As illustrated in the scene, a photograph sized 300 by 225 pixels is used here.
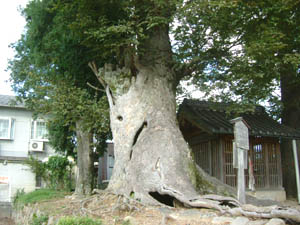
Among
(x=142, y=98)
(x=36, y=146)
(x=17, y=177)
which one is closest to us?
(x=142, y=98)

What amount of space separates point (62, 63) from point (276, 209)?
10003mm

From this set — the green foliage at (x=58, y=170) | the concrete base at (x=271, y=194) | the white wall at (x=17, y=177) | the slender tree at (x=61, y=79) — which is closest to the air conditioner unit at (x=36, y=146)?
the white wall at (x=17, y=177)

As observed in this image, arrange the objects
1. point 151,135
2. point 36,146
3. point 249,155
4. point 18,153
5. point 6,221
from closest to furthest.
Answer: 1. point 151,135
2. point 249,155
3. point 6,221
4. point 36,146
5. point 18,153

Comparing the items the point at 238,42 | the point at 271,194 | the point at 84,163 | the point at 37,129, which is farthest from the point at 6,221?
the point at 238,42

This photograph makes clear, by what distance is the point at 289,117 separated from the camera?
15523 millimetres

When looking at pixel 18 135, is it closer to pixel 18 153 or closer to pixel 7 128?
pixel 7 128

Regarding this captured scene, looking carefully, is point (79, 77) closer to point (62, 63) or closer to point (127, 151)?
point (62, 63)

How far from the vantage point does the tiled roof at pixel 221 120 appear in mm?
12227

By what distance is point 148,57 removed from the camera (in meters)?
10.5

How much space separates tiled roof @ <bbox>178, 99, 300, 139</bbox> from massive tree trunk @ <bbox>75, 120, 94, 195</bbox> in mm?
4457

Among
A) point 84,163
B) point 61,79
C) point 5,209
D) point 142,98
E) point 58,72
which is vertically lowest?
point 5,209

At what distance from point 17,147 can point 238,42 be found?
50.8 feet

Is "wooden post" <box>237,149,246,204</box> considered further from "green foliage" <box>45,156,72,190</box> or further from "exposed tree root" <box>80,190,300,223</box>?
"green foliage" <box>45,156,72,190</box>

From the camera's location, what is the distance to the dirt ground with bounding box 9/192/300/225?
20.4ft
